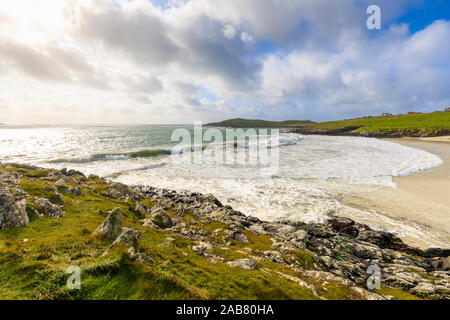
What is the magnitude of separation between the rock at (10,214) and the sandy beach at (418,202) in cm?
2400

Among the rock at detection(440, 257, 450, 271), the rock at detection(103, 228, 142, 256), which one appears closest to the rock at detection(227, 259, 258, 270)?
the rock at detection(103, 228, 142, 256)

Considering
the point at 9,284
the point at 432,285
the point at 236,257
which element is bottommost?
the point at 432,285

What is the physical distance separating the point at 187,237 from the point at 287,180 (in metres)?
20.5

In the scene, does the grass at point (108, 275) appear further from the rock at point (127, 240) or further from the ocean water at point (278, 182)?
the ocean water at point (278, 182)

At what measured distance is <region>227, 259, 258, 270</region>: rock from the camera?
7781 millimetres

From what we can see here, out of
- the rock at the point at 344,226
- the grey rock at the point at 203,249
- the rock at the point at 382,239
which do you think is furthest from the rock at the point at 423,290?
the grey rock at the point at 203,249

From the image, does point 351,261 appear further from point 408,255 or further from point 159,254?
point 159,254

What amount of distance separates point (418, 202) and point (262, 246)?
790 inches

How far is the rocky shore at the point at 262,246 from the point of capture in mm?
7125

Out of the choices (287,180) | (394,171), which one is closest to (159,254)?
(287,180)

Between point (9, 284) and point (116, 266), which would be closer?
point (9, 284)

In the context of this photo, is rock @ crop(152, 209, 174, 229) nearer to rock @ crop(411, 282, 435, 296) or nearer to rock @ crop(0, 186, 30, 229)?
rock @ crop(0, 186, 30, 229)

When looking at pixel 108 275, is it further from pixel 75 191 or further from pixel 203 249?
pixel 75 191

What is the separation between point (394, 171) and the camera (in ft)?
103
